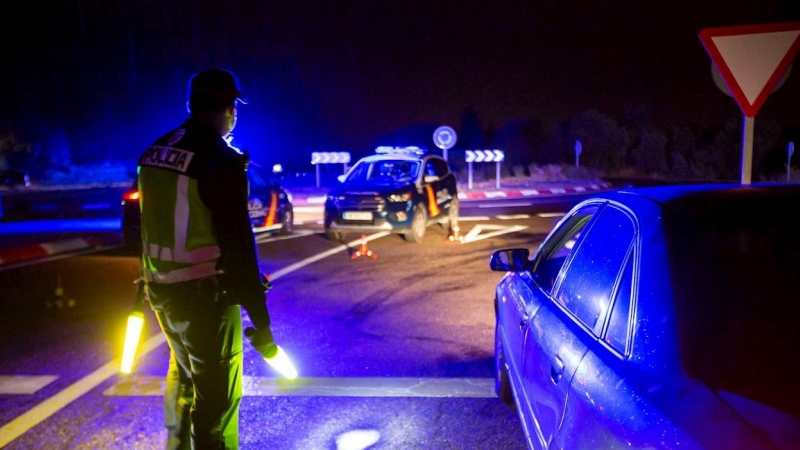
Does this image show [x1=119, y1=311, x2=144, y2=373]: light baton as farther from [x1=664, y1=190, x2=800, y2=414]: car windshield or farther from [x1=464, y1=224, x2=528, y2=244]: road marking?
[x1=464, y1=224, x2=528, y2=244]: road marking

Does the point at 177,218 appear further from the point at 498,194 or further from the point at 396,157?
the point at 498,194

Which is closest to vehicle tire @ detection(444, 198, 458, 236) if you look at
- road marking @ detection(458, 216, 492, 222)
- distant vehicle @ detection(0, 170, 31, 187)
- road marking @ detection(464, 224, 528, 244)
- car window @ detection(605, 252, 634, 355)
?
road marking @ detection(464, 224, 528, 244)

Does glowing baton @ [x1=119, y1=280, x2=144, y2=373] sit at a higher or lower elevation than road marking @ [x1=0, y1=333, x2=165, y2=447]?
higher

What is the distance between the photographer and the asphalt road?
436 cm

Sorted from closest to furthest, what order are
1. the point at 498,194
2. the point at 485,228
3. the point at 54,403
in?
the point at 54,403 < the point at 485,228 < the point at 498,194

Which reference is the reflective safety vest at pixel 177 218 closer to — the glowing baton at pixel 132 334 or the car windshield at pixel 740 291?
the glowing baton at pixel 132 334

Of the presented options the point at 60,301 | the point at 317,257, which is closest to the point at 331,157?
the point at 317,257

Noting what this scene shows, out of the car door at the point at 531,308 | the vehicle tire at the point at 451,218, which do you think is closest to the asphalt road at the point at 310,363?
the car door at the point at 531,308

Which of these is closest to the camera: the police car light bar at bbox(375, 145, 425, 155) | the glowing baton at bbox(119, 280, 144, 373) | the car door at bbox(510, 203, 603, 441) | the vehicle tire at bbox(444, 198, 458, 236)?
the car door at bbox(510, 203, 603, 441)

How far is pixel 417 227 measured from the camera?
13.1 m

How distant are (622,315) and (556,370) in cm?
47

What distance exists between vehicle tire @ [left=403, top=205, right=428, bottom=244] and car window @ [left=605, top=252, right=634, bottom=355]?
34.3 ft

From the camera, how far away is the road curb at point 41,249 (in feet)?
39.2

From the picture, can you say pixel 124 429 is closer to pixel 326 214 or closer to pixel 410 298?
pixel 410 298
